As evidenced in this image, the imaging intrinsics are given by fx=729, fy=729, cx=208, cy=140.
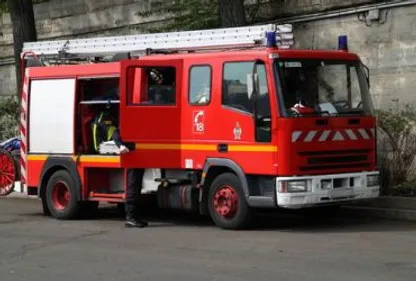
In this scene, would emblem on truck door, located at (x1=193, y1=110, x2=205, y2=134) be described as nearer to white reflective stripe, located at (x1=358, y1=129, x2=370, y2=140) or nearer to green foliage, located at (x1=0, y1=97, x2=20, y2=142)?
white reflective stripe, located at (x1=358, y1=129, x2=370, y2=140)

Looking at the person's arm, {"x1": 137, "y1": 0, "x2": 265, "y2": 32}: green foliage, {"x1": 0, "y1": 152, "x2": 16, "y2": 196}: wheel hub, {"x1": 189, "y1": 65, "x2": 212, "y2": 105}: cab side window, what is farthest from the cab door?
{"x1": 137, "y1": 0, "x2": 265, "y2": 32}: green foliage

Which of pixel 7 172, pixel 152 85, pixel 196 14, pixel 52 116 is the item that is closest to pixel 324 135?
pixel 152 85

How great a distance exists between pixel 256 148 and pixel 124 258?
108 inches

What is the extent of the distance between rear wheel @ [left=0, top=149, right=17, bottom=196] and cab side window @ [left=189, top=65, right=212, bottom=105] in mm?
4585

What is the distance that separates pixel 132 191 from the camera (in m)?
11.7

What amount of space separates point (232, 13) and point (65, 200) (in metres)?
5.65

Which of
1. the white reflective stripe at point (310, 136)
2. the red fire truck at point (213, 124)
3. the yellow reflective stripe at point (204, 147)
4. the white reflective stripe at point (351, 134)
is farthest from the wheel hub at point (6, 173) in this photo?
the white reflective stripe at point (351, 134)

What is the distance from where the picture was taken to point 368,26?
15484 mm

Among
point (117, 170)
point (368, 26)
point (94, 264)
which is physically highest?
point (368, 26)

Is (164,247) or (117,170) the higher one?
(117,170)

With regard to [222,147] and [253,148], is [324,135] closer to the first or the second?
[253,148]

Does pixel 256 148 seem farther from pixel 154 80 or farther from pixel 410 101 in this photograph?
pixel 410 101

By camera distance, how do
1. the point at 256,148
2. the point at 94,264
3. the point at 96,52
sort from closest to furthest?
the point at 94,264 < the point at 256,148 < the point at 96,52

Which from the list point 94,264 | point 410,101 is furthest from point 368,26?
point 94,264
